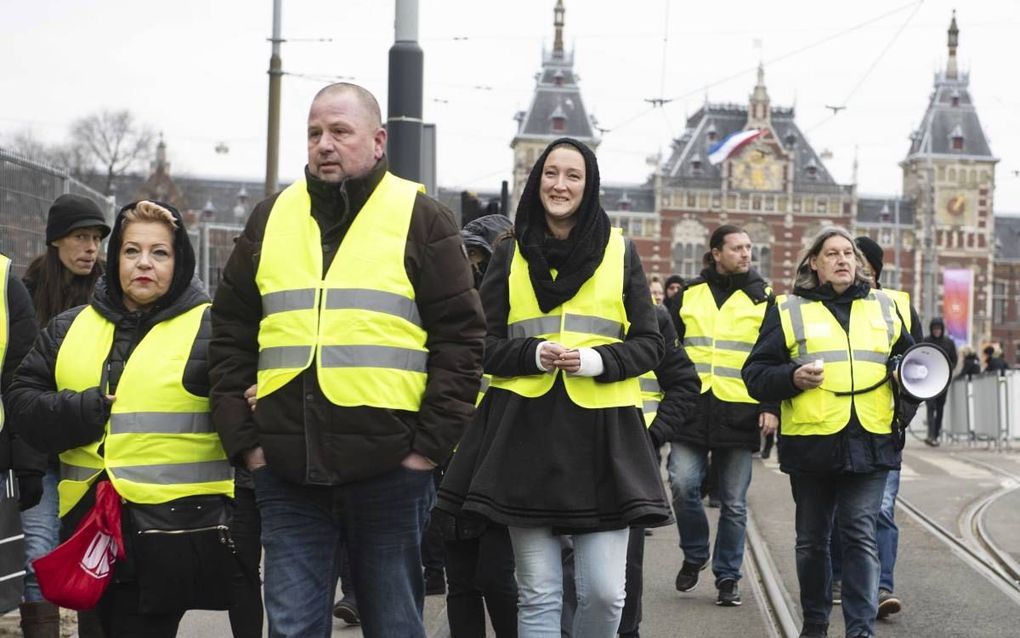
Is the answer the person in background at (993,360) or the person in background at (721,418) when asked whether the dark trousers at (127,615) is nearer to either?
the person in background at (721,418)

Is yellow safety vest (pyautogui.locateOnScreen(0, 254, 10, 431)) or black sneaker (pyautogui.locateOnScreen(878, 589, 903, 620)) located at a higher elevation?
yellow safety vest (pyautogui.locateOnScreen(0, 254, 10, 431))

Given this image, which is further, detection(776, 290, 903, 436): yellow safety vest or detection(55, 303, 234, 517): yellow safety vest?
detection(776, 290, 903, 436): yellow safety vest

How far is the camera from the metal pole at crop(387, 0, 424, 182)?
9.79 m

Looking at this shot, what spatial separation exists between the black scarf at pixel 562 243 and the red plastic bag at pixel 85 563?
1.61m

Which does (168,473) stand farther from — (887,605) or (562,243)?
(887,605)

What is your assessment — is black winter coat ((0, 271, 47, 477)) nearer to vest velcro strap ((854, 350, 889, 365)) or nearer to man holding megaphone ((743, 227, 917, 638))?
man holding megaphone ((743, 227, 917, 638))

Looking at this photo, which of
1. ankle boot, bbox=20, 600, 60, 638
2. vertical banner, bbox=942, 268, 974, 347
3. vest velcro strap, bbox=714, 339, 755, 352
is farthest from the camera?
vertical banner, bbox=942, 268, 974, 347

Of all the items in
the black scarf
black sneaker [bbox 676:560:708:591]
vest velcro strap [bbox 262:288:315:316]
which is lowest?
black sneaker [bbox 676:560:708:591]

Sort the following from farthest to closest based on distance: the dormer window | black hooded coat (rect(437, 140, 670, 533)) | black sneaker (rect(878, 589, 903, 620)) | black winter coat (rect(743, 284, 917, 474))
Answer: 1. the dormer window
2. black sneaker (rect(878, 589, 903, 620))
3. black winter coat (rect(743, 284, 917, 474))
4. black hooded coat (rect(437, 140, 670, 533))

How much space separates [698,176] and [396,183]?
315ft

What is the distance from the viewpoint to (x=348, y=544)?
4.50 metres

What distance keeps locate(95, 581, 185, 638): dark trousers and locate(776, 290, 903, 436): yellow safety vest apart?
10.8 ft

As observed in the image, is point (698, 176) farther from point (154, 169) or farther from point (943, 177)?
point (154, 169)

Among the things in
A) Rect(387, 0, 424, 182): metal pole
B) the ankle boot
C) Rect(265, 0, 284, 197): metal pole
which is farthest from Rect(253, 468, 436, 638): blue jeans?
Rect(265, 0, 284, 197): metal pole
